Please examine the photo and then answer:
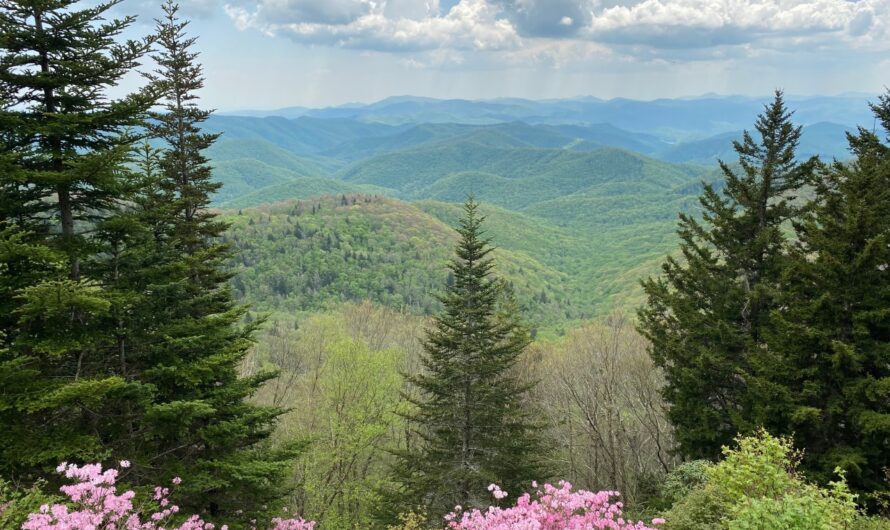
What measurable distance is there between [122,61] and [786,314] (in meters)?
18.0

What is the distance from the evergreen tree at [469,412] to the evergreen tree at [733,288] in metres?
5.67

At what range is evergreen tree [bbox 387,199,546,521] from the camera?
57.2 feet

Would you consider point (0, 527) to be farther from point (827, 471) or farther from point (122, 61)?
point (827, 471)

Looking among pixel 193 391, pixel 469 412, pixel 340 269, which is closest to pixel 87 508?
pixel 193 391

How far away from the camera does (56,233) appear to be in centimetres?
1019

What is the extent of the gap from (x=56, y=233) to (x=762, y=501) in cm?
1382

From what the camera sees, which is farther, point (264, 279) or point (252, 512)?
point (264, 279)

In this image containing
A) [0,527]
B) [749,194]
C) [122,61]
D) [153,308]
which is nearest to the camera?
[0,527]

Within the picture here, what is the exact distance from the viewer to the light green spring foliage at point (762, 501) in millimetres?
6848

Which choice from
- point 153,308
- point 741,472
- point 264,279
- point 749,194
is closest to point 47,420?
point 153,308

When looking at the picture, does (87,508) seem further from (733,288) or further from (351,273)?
(351,273)

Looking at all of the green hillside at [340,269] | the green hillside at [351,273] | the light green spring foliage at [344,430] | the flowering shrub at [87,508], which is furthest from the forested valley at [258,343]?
the green hillside at [340,269]

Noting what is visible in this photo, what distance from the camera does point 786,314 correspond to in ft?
46.6

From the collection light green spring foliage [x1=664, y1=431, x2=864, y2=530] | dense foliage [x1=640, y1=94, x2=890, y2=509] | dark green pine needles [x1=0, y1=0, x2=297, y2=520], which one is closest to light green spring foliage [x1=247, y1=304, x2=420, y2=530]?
dark green pine needles [x1=0, y1=0, x2=297, y2=520]
